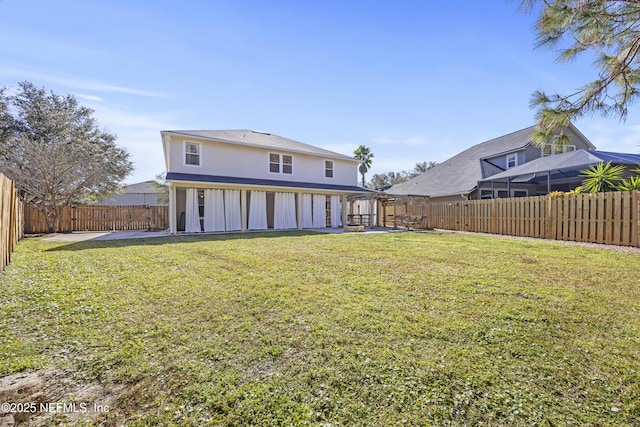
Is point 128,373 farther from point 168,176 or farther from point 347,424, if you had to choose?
point 168,176

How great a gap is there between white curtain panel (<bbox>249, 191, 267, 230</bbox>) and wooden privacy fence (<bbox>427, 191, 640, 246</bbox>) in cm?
1041

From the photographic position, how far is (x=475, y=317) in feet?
10.3

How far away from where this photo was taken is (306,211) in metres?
16.9

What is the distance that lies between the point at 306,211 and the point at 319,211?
34.1 inches

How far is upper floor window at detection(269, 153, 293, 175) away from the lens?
16.7 metres

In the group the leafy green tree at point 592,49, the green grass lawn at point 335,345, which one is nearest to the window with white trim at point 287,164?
the green grass lawn at point 335,345

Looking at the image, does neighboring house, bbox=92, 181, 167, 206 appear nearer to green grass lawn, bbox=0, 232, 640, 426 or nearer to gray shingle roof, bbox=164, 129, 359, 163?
gray shingle roof, bbox=164, 129, 359, 163

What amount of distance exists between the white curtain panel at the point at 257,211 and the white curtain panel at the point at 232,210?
66cm

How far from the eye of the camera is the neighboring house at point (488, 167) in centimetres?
1844

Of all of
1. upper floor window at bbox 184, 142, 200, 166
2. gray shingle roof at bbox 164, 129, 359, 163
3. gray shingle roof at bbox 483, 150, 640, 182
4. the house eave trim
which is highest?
gray shingle roof at bbox 164, 129, 359, 163

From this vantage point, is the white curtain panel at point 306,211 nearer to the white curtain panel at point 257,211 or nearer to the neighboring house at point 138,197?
the white curtain panel at point 257,211

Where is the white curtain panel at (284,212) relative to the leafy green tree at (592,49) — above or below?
below

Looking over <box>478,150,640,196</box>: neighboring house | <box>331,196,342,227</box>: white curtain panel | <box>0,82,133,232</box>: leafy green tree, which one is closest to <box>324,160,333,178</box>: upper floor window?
<box>331,196,342,227</box>: white curtain panel

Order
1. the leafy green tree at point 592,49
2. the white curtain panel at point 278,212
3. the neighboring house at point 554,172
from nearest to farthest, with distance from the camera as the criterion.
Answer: the leafy green tree at point 592,49 → the neighboring house at point 554,172 → the white curtain panel at point 278,212
